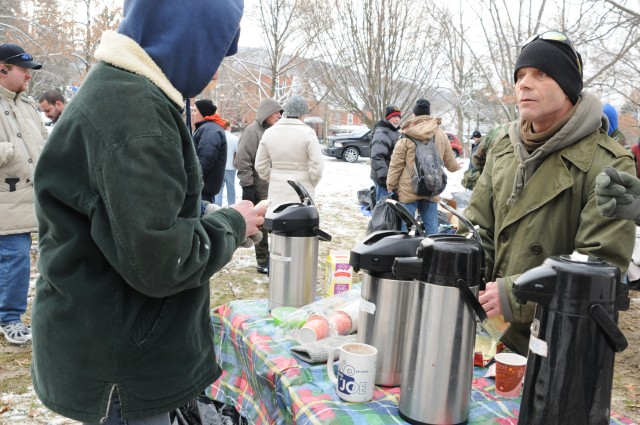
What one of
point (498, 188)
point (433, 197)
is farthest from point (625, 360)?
point (498, 188)

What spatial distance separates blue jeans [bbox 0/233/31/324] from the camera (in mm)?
3918

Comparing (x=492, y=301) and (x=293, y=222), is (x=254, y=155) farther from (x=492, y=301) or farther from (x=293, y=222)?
(x=492, y=301)

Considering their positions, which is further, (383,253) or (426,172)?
(426,172)

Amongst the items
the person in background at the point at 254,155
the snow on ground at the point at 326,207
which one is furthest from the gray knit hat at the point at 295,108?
the snow on ground at the point at 326,207

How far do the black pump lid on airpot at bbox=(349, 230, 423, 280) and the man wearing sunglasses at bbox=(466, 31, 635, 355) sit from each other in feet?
1.28

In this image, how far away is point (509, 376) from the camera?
1.62m

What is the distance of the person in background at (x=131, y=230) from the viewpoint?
1.21m

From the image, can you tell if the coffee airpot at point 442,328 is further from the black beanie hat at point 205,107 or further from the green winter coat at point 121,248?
the black beanie hat at point 205,107

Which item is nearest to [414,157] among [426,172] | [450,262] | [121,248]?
[426,172]

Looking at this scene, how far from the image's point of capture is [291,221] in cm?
230

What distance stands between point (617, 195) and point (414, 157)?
4.49 metres

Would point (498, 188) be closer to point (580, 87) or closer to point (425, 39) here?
point (580, 87)

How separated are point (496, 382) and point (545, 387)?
0.45 m

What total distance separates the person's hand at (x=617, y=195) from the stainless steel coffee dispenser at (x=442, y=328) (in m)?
0.45
